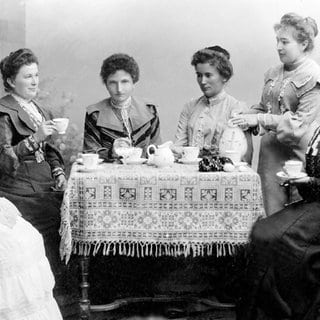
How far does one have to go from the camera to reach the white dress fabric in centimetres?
348

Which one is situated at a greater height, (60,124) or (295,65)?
(295,65)

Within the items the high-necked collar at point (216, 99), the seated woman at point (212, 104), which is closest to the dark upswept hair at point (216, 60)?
the seated woman at point (212, 104)

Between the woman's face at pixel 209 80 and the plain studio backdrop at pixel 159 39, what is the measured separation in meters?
0.27

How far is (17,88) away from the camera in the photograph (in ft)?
15.3

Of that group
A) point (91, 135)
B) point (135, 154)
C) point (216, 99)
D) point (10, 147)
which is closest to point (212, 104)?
point (216, 99)

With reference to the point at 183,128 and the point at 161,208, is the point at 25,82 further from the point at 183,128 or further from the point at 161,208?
the point at 161,208

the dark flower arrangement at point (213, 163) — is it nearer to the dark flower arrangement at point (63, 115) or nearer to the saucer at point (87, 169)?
the saucer at point (87, 169)

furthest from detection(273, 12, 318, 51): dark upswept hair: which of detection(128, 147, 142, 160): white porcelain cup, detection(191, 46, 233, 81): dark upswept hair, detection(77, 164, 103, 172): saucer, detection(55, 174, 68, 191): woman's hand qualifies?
detection(55, 174, 68, 191): woman's hand

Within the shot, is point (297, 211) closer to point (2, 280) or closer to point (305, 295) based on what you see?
point (305, 295)

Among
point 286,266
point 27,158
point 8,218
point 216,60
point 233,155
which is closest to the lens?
point 8,218

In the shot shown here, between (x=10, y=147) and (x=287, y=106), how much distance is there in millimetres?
1848

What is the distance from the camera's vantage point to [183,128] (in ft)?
16.4

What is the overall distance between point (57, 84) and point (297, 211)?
7.07 feet

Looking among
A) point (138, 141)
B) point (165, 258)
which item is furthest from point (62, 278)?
point (138, 141)
